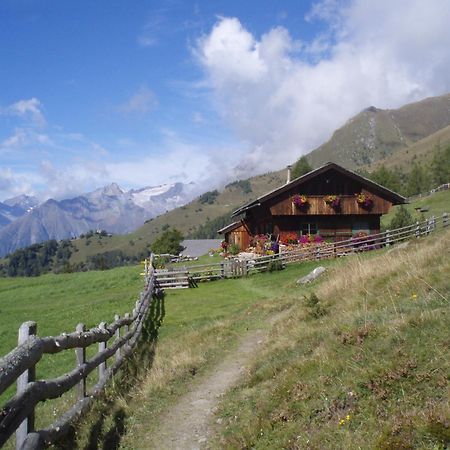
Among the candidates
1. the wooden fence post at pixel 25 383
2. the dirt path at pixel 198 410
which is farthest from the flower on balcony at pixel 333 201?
the wooden fence post at pixel 25 383

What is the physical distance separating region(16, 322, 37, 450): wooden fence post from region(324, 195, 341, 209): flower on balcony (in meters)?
36.2

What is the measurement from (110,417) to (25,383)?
2.70 m

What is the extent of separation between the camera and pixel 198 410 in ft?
27.8

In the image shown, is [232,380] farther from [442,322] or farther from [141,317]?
[141,317]

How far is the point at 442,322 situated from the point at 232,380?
4.55m

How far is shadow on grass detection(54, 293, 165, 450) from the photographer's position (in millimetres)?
6816

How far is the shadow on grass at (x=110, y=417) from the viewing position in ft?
22.4

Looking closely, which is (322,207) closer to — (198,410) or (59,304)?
(59,304)

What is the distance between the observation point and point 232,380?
9891 millimetres

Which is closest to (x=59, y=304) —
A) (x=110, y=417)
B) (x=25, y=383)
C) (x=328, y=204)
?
(x=328, y=204)

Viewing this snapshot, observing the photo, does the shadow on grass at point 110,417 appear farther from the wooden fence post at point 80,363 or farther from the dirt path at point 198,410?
the dirt path at point 198,410

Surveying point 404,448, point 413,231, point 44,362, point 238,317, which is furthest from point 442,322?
point 413,231

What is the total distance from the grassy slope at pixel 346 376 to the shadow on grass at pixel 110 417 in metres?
0.18

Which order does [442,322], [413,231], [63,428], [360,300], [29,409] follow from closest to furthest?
[29,409]
[63,428]
[442,322]
[360,300]
[413,231]
